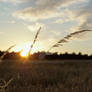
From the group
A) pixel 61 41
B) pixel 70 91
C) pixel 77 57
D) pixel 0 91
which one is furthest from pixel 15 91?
pixel 77 57

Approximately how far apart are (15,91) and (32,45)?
421 cm

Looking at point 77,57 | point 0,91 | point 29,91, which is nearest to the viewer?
point 0,91

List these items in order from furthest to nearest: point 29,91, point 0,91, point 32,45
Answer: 1. point 29,91
2. point 0,91
3. point 32,45

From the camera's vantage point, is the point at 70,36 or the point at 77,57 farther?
the point at 77,57

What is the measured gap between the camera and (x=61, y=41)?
5.17 feet

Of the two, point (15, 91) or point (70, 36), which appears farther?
point (15, 91)

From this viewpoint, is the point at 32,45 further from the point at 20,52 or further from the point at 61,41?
the point at 61,41

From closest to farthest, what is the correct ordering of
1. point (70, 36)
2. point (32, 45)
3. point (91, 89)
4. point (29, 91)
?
1. point (70, 36)
2. point (32, 45)
3. point (29, 91)
4. point (91, 89)

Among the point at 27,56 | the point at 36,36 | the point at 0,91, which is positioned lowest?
the point at 0,91

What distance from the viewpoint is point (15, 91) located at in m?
5.76

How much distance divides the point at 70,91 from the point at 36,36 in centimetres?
429

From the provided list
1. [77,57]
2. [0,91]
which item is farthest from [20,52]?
[77,57]

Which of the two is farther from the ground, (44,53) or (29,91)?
(44,53)

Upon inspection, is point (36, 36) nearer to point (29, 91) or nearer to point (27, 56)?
point (27, 56)
